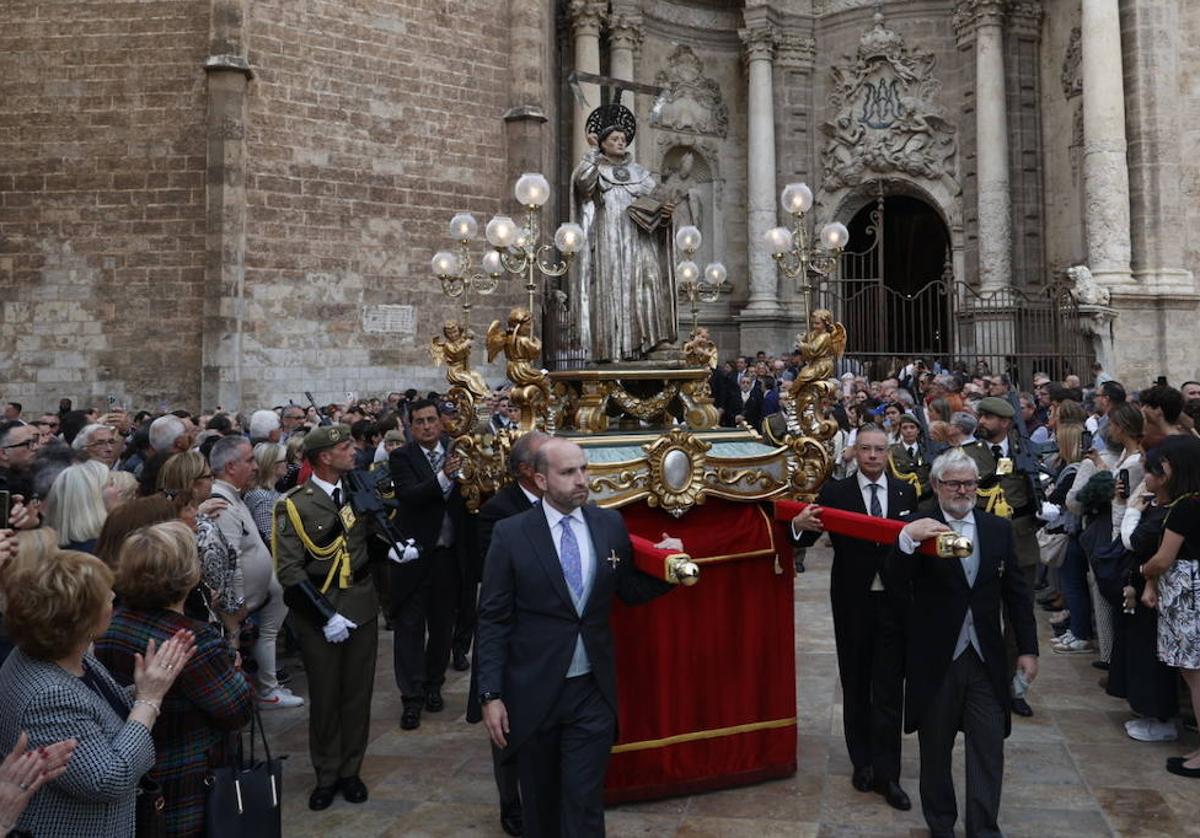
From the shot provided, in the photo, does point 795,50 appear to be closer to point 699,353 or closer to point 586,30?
point 586,30

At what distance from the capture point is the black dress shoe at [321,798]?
4.86 metres

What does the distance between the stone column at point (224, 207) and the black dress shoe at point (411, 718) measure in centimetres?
956

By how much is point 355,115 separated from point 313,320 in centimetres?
336

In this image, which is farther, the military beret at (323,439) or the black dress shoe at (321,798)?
the military beret at (323,439)

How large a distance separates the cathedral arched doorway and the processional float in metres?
13.0

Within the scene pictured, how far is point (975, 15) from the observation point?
19109 mm

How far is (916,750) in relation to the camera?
18.1 feet

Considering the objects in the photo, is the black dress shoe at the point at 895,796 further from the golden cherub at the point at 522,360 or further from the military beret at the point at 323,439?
the military beret at the point at 323,439

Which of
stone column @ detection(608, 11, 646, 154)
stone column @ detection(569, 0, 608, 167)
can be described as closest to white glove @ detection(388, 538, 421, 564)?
stone column @ detection(569, 0, 608, 167)

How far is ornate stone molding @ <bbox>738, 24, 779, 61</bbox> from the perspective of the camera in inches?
798

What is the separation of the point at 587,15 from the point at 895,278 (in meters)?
9.11

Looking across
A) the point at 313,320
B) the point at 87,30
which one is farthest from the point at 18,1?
the point at 313,320

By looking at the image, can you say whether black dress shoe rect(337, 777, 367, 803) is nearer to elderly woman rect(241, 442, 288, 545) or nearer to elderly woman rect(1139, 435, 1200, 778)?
elderly woman rect(241, 442, 288, 545)

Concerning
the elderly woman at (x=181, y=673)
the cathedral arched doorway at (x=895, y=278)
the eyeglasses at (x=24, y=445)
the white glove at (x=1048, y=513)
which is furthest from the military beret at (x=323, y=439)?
the cathedral arched doorway at (x=895, y=278)
